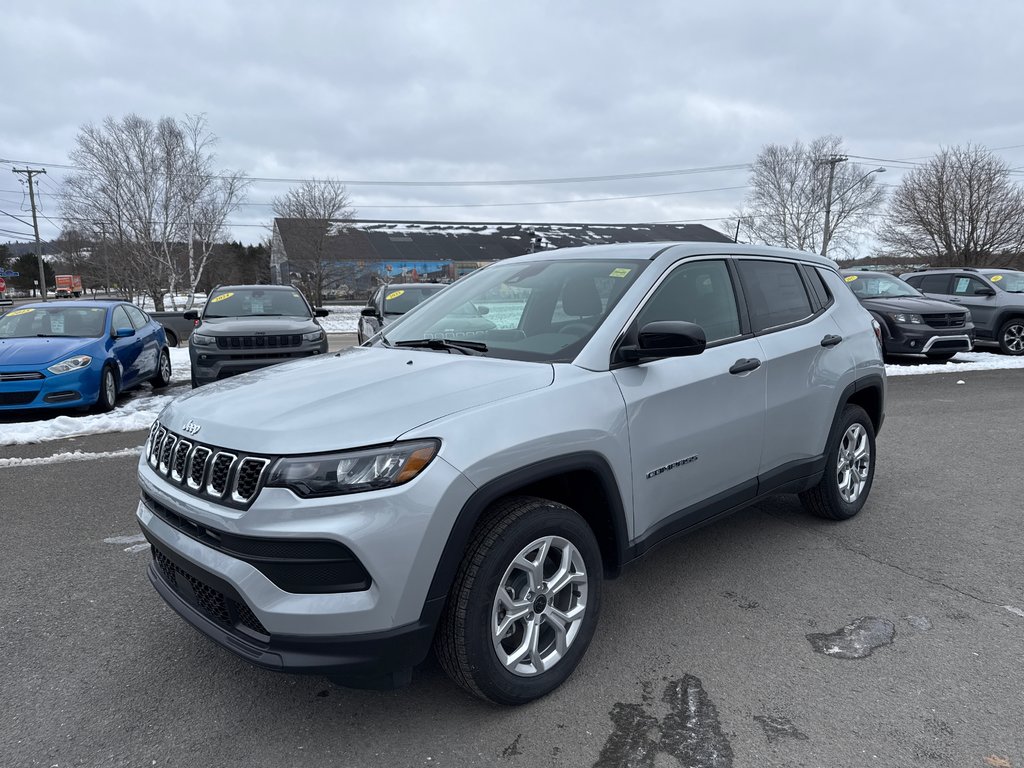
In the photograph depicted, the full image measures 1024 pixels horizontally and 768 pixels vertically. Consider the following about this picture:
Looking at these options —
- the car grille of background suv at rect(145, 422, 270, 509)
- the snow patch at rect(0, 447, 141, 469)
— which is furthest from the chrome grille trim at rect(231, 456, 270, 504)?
the snow patch at rect(0, 447, 141, 469)

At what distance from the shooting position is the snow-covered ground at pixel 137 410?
7.42 metres

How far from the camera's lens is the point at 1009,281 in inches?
571

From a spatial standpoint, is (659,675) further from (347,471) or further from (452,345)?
(452,345)

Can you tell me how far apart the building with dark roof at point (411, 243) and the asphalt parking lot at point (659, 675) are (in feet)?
120

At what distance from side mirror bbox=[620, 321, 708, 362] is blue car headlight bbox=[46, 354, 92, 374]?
307 inches

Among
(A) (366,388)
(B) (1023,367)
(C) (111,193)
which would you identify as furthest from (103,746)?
(C) (111,193)

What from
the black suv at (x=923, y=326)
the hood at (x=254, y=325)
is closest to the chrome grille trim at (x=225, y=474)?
the hood at (x=254, y=325)

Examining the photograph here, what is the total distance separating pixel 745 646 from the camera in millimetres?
3045

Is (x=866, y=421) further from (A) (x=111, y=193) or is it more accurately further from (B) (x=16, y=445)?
(A) (x=111, y=193)

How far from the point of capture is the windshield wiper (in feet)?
10.4

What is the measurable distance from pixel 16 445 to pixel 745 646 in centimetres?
Answer: 743

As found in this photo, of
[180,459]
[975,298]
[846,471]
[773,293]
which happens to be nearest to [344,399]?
[180,459]

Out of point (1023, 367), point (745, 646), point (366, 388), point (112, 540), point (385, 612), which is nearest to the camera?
point (385, 612)

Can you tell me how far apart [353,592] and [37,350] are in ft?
26.7
